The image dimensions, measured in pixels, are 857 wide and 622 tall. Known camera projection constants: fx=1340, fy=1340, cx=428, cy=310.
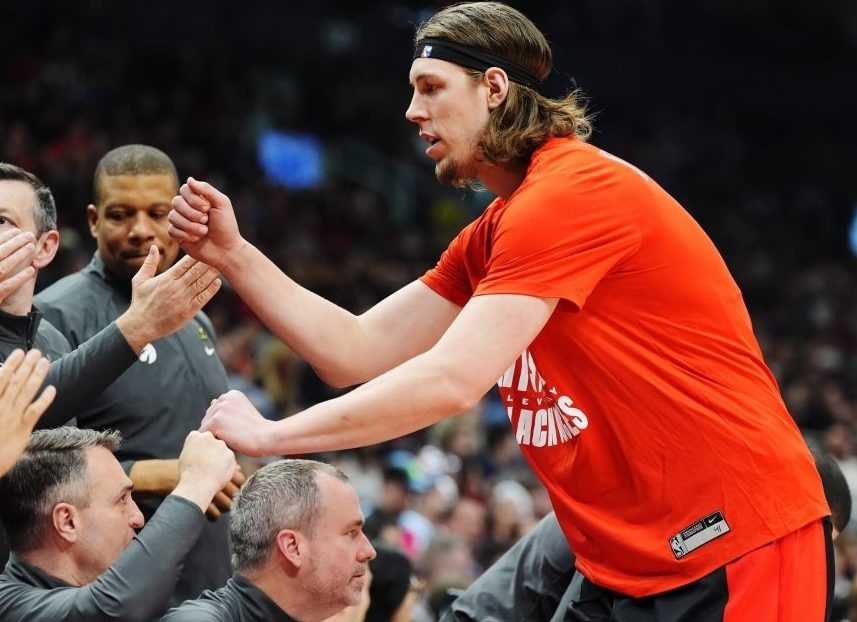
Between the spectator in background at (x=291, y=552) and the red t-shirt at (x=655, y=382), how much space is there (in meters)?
0.75

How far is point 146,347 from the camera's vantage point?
4.37m

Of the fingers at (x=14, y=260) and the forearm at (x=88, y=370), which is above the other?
the fingers at (x=14, y=260)

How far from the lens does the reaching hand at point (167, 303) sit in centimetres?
363

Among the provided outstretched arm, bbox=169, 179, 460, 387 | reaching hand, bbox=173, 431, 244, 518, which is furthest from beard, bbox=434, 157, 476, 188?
reaching hand, bbox=173, 431, 244, 518

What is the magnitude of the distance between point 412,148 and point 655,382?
17.1 m

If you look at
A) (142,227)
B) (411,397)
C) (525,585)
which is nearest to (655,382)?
(411,397)

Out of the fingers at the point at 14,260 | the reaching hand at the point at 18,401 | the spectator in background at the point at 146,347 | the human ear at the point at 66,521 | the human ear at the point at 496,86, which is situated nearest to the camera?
the reaching hand at the point at 18,401

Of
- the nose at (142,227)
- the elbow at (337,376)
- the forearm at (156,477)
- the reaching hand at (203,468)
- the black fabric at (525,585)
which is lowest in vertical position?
the black fabric at (525,585)

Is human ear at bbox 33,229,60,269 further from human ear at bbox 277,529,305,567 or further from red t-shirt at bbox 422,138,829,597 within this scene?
red t-shirt at bbox 422,138,829,597

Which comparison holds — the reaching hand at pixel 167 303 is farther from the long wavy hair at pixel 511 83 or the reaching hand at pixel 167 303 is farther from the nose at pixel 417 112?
the long wavy hair at pixel 511 83

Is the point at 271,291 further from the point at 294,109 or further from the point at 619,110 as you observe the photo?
the point at 619,110

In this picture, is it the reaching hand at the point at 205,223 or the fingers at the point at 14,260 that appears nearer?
the reaching hand at the point at 205,223

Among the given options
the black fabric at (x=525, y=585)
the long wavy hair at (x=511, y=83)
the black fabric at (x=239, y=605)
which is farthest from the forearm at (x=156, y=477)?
the long wavy hair at (x=511, y=83)

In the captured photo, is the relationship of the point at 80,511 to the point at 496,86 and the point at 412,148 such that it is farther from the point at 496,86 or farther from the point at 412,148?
the point at 412,148
